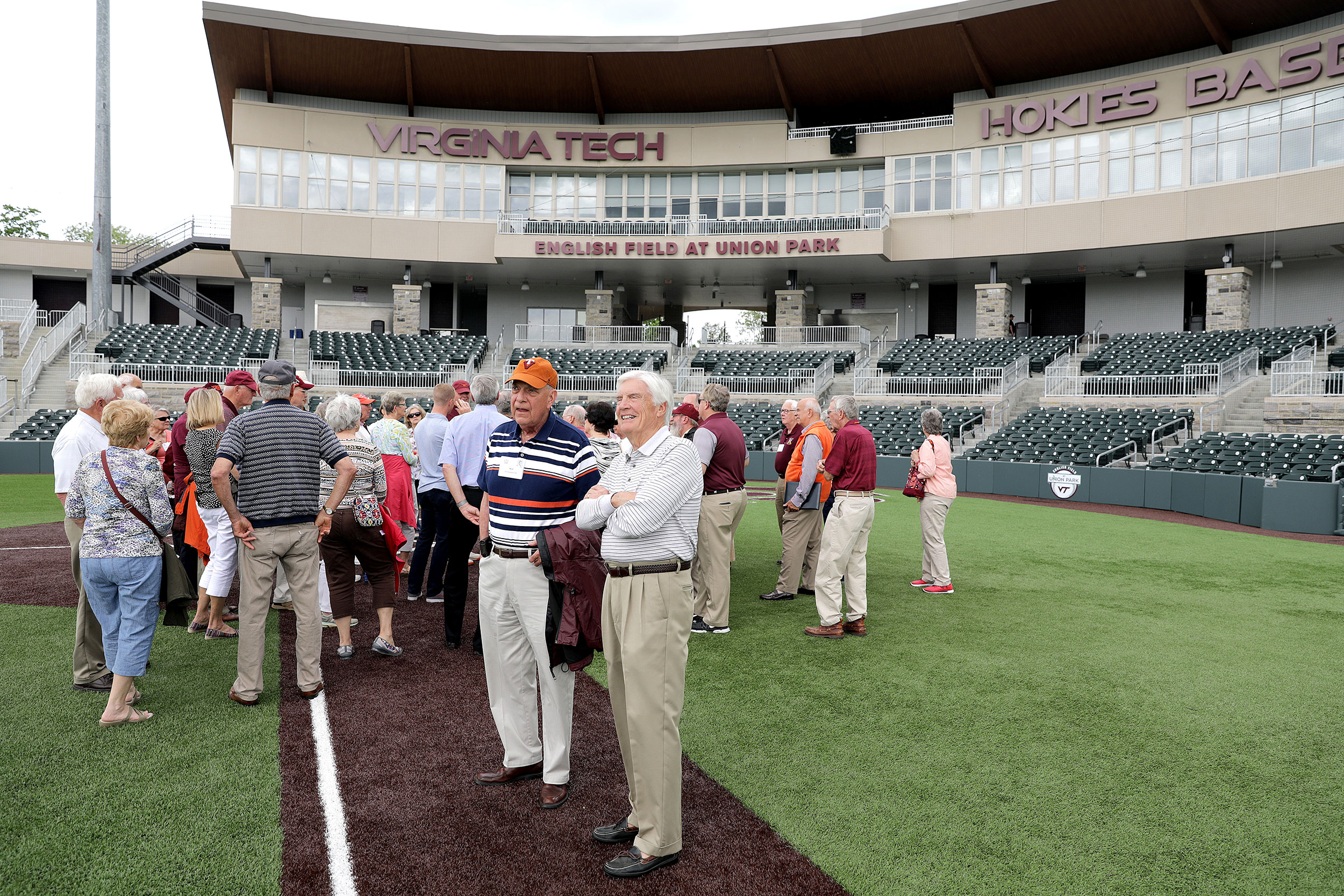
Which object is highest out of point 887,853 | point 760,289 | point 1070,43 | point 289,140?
point 1070,43

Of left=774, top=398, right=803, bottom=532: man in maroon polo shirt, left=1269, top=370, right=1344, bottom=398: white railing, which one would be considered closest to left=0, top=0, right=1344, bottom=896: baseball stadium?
left=1269, top=370, right=1344, bottom=398: white railing

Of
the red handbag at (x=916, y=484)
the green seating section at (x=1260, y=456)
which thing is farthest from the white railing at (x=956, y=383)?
the red handbag at (x=916, y=484)

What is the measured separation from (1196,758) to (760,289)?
114 ft

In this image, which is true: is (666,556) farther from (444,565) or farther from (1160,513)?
(1160,513)

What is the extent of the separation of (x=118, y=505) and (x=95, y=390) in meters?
1.21

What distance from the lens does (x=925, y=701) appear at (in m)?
5.32

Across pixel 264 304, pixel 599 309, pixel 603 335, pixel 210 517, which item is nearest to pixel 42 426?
pixel 264 304

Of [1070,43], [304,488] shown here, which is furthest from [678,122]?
[304,488]

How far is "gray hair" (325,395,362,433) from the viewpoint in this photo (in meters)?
6.05

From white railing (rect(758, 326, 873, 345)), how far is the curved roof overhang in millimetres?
8799

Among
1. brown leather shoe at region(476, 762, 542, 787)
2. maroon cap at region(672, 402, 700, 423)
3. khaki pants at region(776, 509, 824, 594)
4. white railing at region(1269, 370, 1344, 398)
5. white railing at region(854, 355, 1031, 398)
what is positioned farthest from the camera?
white railing at region(854, 355, 1031, 398)

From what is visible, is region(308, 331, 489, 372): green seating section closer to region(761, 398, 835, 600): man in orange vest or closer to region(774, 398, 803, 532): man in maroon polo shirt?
region(774, 398, 803, 532): man in maroon polo shirt

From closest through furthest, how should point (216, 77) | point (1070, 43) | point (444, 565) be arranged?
point (444, 565) < point (1070, 43) < point (216, 77)

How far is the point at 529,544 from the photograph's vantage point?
12.7 ft
